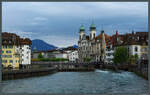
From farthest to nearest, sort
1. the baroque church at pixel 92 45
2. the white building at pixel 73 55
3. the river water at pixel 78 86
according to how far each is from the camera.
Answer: the white building at pixel 73 55 < the baroque church at pixel 92 45 < the river water at pixel 78 86

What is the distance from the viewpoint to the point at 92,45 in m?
99.1

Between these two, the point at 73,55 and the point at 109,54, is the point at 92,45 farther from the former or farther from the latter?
the point at 73,55

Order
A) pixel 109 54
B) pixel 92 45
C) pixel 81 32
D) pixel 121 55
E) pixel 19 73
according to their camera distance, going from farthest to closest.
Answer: pixel 81 32 → pixel 92 45 → pixel 109 54 → pixel 121 55 → pixel 19 73

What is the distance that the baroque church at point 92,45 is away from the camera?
88750 millimetres

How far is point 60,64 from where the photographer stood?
76375mm

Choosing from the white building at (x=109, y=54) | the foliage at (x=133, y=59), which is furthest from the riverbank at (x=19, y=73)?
the white building at (x=109, y=54)

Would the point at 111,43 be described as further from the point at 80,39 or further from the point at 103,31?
the point at 80,39

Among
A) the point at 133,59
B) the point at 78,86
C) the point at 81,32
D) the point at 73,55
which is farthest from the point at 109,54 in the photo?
the point at 78,86

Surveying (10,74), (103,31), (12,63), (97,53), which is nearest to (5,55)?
(12,63)

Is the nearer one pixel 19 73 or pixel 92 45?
pixel 19 73

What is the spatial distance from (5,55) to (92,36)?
5702 cm

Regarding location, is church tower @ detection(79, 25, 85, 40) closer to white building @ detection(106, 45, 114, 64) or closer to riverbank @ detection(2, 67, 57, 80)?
white building @ detection(106, 45, 114, 64)

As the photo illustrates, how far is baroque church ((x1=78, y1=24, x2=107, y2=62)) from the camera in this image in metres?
88.8

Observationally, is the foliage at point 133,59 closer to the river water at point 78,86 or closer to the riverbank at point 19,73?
the riverbank at point 19,73
